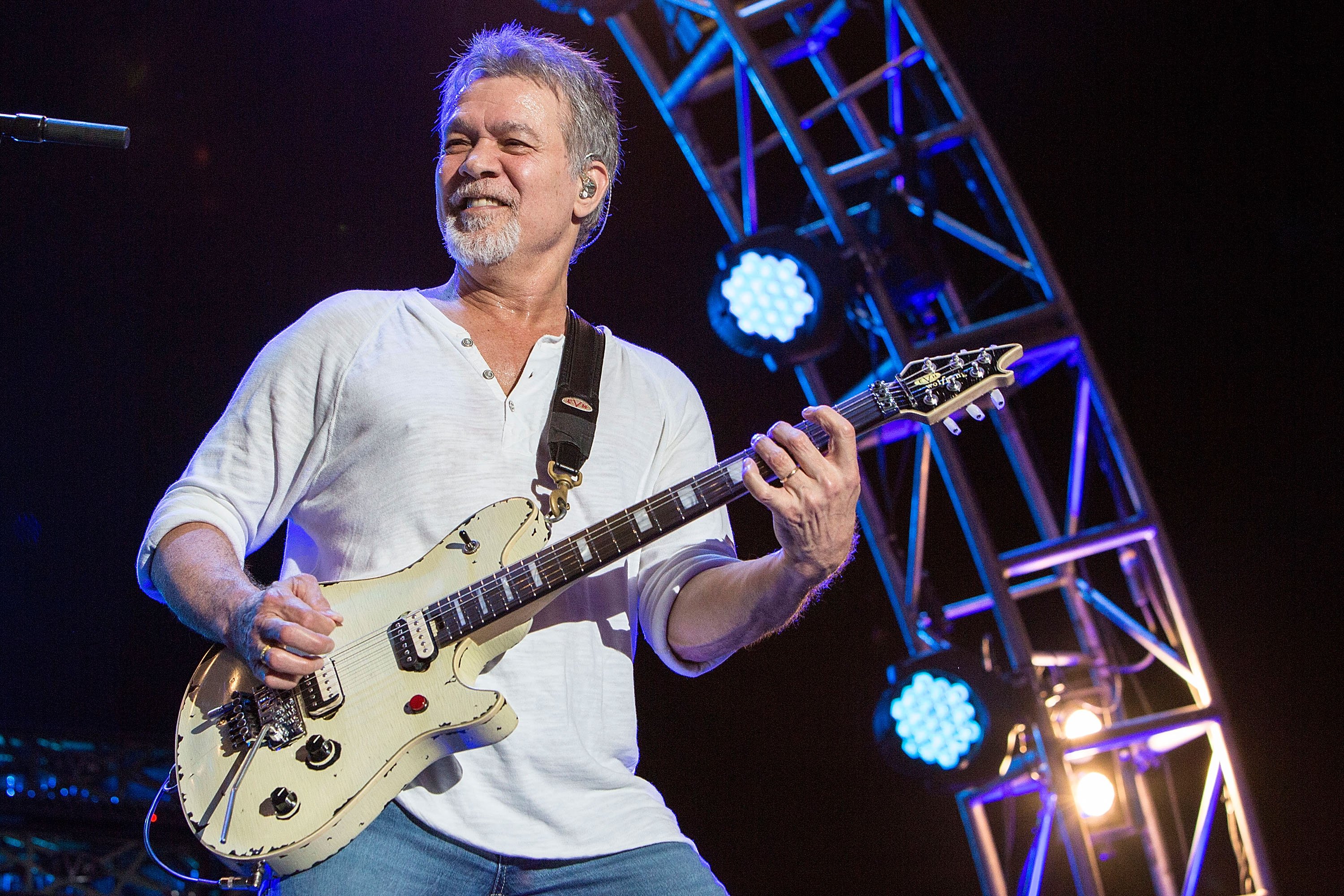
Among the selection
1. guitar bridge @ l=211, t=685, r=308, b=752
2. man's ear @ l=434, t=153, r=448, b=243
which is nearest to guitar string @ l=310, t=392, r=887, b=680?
guitar bridge @ l=211, t=685, r=308, b=752

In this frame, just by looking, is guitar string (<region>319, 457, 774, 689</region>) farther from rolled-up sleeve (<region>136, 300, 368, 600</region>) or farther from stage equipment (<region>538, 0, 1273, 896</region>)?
stage equipment (<region>538, 0, 1273, 896</region>)

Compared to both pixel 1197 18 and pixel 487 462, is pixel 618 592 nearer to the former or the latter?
pixel 487 462

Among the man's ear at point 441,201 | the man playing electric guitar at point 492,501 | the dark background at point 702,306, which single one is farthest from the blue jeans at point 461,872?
the dark background at point 702,306

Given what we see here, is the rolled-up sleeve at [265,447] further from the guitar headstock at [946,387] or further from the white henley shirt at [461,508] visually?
the guitar headstock at [946,387]

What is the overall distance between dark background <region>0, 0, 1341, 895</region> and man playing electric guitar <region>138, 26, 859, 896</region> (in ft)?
10.3

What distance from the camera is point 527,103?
110 inches

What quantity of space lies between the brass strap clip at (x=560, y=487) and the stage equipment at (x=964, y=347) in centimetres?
265

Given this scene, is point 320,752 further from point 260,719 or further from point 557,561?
point 557,561

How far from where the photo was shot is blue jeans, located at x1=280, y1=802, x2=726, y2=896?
191cm

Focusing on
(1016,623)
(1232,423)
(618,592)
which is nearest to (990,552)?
(1016,623)

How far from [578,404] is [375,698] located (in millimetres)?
796

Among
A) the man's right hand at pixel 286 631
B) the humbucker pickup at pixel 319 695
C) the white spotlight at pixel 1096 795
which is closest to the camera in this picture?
the man's right hand at pixel 286 631

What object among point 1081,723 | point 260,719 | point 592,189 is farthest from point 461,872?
point 1081,723

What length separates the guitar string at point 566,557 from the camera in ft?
6.73
